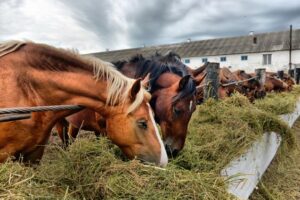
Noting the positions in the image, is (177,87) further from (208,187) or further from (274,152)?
(274,152)

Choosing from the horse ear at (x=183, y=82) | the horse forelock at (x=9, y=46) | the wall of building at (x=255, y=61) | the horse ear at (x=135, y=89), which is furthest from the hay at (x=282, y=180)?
the wall of building at (x=255, y=61)

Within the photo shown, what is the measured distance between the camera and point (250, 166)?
3348 mm

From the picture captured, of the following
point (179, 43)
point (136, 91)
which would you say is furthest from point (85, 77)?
point (179, 43)

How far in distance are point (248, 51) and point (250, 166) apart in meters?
36.1

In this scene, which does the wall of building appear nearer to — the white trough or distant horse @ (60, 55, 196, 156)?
the white trough

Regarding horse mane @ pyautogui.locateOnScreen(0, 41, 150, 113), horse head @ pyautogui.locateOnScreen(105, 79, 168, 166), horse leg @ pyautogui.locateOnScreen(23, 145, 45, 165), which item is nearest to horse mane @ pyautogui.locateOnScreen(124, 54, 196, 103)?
horse mane @ pyautogui.locateOnScreen(0, 41, 150, 113)

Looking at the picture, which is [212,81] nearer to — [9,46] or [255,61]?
[9,46]

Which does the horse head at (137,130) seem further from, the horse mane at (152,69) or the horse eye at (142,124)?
the horse mane at (152,69)

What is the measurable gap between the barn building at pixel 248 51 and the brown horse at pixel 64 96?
102 ft

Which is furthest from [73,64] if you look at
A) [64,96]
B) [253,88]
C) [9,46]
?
[253,88]

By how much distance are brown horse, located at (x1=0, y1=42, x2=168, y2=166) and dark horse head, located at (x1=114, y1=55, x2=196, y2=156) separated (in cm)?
70

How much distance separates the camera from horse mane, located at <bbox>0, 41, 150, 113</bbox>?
7.73 feet

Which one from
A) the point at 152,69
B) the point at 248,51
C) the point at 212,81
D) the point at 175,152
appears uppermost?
the point at 248,51

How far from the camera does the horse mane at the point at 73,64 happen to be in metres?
2.36
